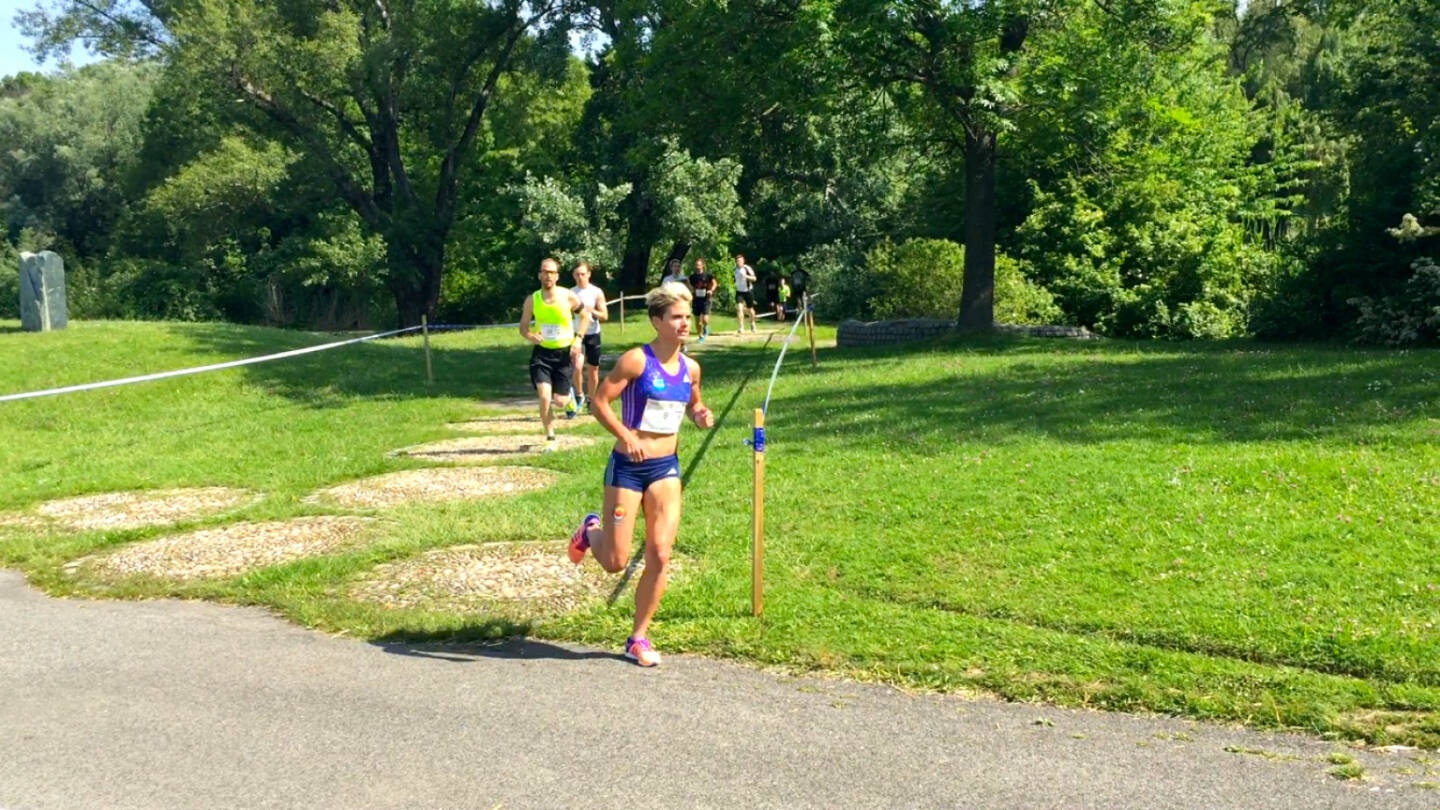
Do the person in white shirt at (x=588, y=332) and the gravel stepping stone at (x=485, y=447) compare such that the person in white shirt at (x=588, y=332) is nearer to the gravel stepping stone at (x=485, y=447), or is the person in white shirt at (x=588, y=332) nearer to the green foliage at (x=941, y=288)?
the gravel stepping stone at (x=485, y=447)

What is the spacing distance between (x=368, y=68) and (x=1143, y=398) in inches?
1115

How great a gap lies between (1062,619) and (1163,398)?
684 centimetres

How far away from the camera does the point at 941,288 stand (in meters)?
25.2

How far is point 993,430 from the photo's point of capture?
1143 cm

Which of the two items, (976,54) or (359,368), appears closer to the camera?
(976,54)

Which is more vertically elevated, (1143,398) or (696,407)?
(696,407)

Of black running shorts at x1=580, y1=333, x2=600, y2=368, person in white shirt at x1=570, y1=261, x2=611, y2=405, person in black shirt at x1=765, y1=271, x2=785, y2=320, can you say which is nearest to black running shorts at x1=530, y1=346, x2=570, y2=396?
person in white shirt at x1=570, y1=261, x2=611, y2=405

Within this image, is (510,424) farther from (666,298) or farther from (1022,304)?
(1022,304)

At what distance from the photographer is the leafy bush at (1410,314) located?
53.8 ft

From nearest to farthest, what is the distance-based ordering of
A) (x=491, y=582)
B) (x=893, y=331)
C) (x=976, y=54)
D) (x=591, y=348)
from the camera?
(x=491, y=582), (x=591, y=348), (x=976, y=54), (x=893, y=331)

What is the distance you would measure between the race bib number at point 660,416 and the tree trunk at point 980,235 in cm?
1578

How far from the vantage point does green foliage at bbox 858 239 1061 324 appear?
23.0 m

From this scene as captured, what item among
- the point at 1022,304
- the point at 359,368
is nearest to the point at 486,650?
the point at 359,368

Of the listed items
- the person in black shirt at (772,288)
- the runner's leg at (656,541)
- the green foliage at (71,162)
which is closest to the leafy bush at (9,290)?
the green foliage at (71,162)
